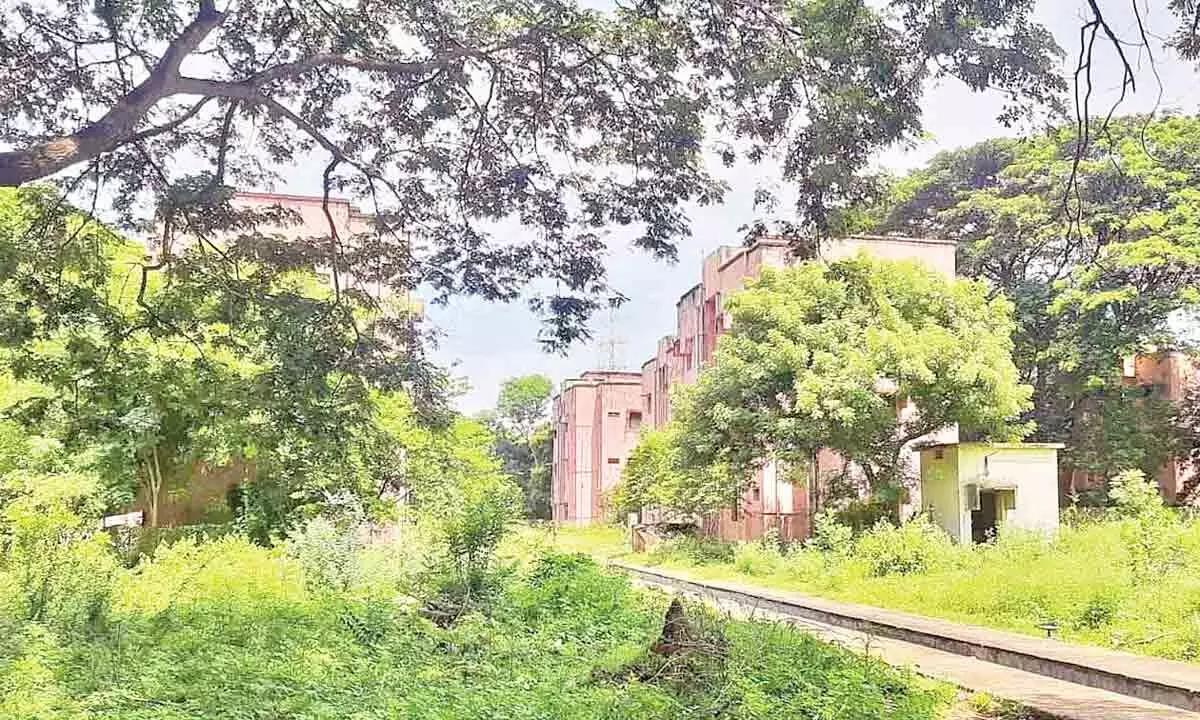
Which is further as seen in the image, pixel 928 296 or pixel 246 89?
pixel 928 296

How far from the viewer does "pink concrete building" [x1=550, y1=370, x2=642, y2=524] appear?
54.3 m

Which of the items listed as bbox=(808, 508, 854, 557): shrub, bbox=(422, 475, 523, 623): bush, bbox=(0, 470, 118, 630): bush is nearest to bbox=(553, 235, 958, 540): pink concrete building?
bbox=(808, 508, 854, 557): shrub

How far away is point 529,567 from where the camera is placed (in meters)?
16.5

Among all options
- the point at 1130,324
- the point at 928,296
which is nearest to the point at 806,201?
the point at 928,296

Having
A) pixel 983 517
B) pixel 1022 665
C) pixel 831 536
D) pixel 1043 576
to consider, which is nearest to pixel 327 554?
pixel 1022 665

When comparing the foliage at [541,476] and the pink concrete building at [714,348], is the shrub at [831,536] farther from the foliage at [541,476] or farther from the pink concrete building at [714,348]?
the foliage at [541,476]

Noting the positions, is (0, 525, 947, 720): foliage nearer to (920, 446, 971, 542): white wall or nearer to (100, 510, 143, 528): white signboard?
(100, 510, 143, 528): white signboard

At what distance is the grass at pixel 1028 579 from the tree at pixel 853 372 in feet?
7.90

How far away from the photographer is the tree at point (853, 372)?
2178 cm

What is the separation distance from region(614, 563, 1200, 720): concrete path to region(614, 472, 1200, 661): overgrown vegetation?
666mm

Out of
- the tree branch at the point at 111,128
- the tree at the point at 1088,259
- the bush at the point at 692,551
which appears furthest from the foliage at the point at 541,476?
the tree branch at the point at 111,128

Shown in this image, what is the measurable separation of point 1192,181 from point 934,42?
77.0 feet

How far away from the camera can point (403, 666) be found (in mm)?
8828

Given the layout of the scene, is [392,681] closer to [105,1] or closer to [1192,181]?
[105,1]
